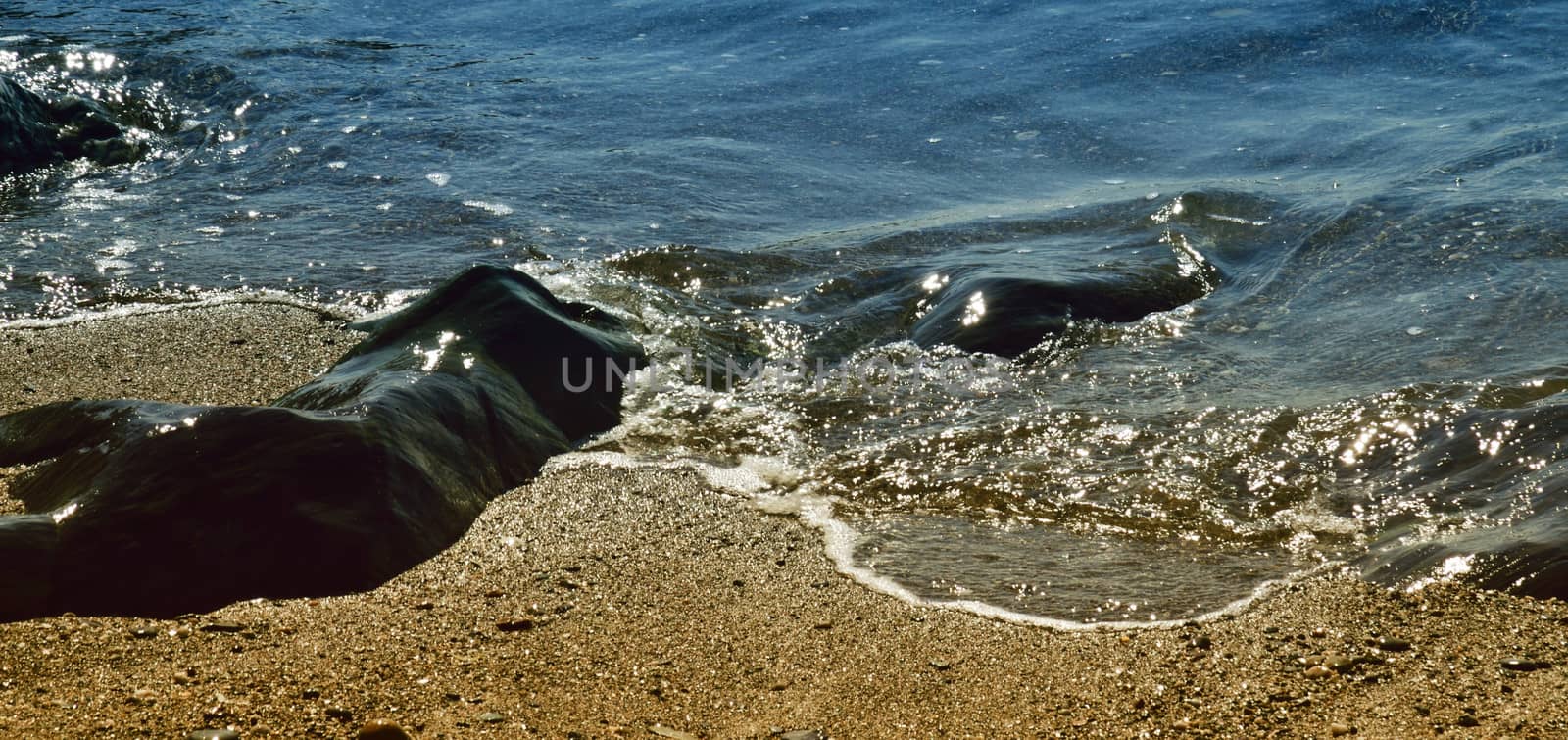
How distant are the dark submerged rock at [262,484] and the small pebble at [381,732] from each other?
77 centimetres

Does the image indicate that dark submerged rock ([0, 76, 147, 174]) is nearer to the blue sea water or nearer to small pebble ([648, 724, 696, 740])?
the blue sea water

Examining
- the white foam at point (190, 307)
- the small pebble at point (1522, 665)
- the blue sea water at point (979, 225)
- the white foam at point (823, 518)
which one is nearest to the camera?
the small pebble at point (1522, 665)

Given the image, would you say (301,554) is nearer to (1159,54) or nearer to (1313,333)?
(1313,333)

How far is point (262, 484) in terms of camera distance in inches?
128

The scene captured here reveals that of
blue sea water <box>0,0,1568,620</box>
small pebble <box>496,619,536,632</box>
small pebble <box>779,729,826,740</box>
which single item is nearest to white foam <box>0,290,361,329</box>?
blue sea water <box>0,0,1568,620</box>

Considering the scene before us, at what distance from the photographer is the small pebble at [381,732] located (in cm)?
239

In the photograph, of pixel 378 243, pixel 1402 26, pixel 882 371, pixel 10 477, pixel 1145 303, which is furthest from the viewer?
pixel 1402 26

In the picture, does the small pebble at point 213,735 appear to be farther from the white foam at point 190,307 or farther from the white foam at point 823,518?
the white foam at point 190,307

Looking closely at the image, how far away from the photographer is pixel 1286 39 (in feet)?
37.1

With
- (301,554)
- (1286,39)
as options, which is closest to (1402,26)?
(1286,39)

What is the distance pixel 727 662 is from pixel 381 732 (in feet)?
2.75

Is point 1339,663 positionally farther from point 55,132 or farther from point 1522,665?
point 55,132

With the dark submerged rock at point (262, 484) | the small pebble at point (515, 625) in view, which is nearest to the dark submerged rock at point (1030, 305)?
the dark submerged rock at point (262, 484)

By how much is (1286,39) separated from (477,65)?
25.2ft
